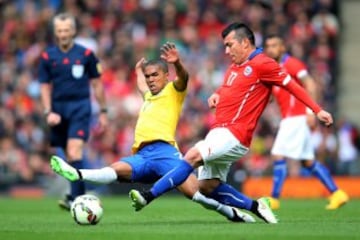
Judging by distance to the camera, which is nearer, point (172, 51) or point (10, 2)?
point (172, 51)

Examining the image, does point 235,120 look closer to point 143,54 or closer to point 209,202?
point 209,202

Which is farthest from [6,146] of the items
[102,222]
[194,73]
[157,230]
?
[157,230]

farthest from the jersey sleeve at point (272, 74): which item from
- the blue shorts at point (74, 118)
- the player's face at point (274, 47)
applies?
the blue shorts at point (74, 118)

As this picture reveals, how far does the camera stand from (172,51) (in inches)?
431

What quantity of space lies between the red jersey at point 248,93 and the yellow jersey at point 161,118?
73 centimetres

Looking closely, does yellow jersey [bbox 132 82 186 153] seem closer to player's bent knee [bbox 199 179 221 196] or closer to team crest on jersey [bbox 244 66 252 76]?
player's bent knee [bbox 199 179 221 196]

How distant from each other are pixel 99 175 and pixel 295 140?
206 inches

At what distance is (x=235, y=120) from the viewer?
36.2 ft

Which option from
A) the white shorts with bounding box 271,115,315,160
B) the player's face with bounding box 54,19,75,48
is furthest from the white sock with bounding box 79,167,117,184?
the white shorts with bounding box 271,115,315,160

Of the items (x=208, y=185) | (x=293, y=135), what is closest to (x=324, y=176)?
(x=293, y=135)

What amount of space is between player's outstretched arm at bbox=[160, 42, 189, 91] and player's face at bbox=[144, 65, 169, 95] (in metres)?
0.24

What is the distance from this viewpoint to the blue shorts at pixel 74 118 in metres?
14.7

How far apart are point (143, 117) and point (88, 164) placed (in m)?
10.6

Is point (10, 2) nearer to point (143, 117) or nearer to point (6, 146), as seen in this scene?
point (6, 146)
